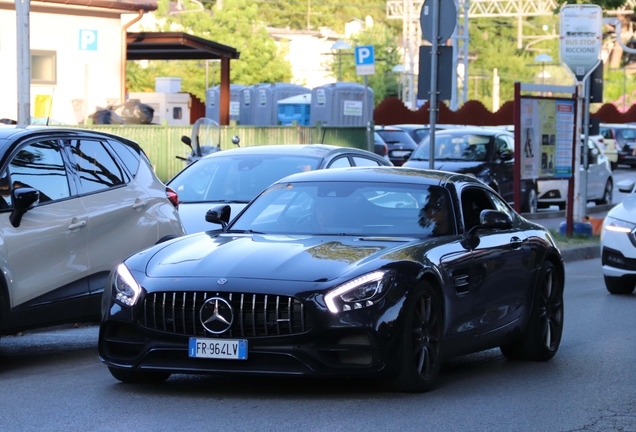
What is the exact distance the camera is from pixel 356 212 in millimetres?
8156

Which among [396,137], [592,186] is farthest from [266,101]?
[592,186]

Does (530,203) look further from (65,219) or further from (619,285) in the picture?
(65,219)

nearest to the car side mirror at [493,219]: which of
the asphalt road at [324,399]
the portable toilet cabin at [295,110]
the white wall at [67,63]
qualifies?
the asphalt road at [324,399]

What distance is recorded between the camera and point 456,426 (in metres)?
6.40

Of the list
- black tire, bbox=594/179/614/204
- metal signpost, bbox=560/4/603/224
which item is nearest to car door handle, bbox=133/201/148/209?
metal signpost, bbox=560/4/603/224

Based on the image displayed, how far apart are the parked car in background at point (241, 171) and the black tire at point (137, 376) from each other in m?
5.26

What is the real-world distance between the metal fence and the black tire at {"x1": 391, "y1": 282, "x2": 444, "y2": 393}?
56.9ft

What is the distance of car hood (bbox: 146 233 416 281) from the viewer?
699cm

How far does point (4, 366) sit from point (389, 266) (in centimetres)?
308

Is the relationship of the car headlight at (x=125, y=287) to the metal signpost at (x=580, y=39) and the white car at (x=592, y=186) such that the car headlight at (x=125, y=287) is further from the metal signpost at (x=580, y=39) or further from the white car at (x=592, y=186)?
the white car at (x=592, y=186)

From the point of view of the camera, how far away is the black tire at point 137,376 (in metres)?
7.38

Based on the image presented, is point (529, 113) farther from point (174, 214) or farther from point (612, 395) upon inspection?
point (612, 395)

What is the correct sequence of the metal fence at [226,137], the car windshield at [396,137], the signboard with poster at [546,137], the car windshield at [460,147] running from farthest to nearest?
the car windshield at [396,137]
the metal fence at [226,137]
the car windshield at [460,147]
the signboard with poster at [546,137]

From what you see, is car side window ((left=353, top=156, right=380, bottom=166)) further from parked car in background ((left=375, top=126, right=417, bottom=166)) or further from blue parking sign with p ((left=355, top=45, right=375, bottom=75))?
parked car in background ((left=375, top=126, right=417, bottom=166))
